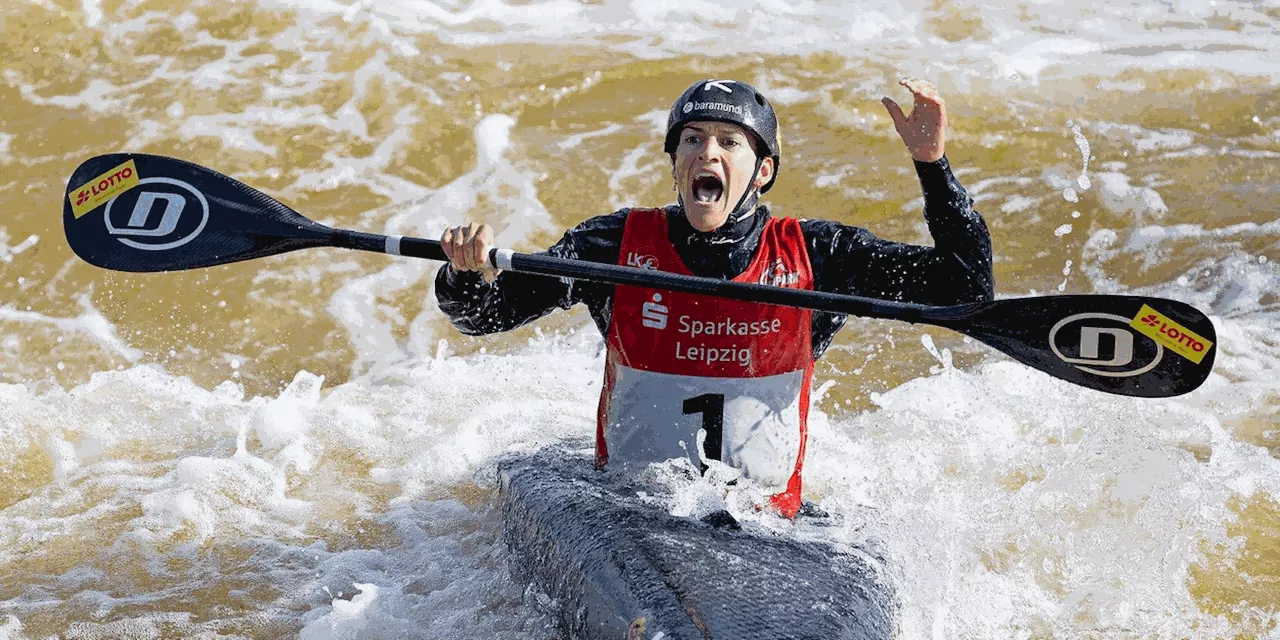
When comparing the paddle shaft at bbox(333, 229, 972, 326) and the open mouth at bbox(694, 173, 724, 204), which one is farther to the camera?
the open mouth at bbox(694, 173, 724, 204)

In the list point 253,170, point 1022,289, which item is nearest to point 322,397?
point 253,170

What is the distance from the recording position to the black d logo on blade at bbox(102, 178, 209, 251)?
4.15 metres

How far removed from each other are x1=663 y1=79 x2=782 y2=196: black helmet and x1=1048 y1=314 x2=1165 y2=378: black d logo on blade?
3.09 ft

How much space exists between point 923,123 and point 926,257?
0.38m

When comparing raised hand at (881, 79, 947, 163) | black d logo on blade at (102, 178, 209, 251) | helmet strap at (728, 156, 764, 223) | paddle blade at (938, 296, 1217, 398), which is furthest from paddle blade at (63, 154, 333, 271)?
paddle blade at (938, 296, 1217, 398)

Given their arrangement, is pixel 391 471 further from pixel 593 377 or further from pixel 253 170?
pixel 253 170

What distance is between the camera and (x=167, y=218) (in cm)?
419

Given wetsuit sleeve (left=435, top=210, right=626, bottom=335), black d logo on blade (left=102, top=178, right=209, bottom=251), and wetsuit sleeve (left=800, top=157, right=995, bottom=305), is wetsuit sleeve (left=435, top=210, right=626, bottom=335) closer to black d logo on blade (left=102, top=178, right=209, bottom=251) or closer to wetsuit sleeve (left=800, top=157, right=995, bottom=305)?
wetsuit sleeve (left=800, top=157, right=995, bottom=305)

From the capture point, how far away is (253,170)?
24.5 feet

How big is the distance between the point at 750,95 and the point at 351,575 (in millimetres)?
1968

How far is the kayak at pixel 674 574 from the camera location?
3.00 m

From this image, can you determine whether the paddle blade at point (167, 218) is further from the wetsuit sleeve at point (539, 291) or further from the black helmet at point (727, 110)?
the black helmet at point (727, 110)

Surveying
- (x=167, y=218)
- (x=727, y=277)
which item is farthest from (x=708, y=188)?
(x=167, y=218)

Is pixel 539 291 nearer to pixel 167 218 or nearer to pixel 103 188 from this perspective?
pixel 167 218
